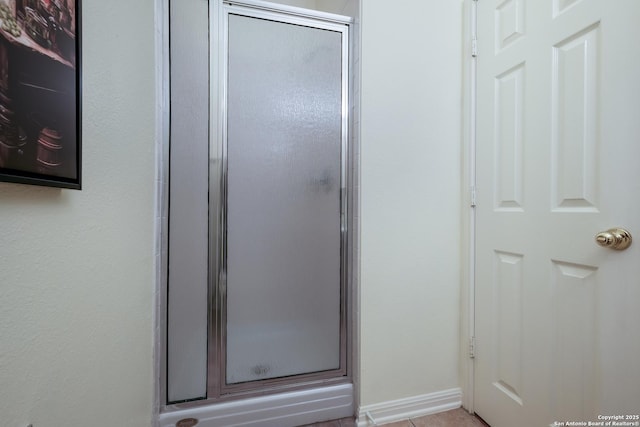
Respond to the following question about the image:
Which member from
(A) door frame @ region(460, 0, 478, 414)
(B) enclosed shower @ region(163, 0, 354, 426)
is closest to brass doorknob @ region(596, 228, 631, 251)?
(A) door frame @ region(460, 0, 478, 414)

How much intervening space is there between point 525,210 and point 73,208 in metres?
1.52

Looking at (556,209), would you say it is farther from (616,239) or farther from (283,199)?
(283,199)

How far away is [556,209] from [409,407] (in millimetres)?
1136

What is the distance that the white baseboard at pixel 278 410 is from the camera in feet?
4.12

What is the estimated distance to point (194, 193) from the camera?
49.5 inches

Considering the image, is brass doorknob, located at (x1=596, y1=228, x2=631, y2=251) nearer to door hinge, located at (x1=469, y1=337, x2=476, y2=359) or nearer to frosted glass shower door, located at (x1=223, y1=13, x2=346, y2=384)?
door hinge, located at (x1=469, y1=337, x2=476, y2=359)

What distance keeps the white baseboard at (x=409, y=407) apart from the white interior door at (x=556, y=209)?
146 millimetres

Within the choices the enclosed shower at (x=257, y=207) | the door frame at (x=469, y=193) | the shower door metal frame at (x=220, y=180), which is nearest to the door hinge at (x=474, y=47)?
the door frame at (x=469, y=193)

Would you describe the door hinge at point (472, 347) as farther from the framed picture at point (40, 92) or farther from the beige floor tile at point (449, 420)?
the framed picture at point (40, 92)

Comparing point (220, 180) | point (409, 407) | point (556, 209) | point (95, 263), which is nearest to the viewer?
point (95, 263)

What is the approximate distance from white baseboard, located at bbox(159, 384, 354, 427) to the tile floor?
28 millimetres

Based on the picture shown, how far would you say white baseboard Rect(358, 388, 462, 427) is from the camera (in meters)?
1.33

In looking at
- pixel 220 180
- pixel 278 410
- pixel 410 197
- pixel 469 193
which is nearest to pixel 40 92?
pixel 220 180

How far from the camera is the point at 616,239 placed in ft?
2.68
